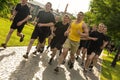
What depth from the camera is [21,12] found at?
1256 cm

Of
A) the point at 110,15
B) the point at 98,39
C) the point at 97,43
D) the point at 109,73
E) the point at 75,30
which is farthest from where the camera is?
the point at 110,15

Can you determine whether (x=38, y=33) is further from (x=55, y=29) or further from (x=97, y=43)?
(x=97, y=43)

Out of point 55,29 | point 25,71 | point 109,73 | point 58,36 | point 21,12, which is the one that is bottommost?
point 109,73

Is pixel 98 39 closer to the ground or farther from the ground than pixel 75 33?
closer to the ground

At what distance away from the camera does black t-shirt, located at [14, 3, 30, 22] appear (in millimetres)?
12531

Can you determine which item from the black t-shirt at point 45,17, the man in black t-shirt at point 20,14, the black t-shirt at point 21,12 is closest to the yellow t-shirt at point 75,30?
the black t-shirt at point 45,17

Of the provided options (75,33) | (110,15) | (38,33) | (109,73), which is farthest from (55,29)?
(110,15)

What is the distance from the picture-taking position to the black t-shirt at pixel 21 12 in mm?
12531

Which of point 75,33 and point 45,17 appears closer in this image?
point 75,33

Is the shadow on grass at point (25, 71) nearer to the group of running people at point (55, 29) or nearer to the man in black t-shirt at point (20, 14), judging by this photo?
the group of running people at point (55, 29)

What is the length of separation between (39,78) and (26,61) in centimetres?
212

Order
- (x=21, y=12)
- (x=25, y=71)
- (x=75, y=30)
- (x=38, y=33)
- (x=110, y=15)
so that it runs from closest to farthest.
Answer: (x=25, y=71), (x=75, y=30), (x=21, y=12), (x=38, y=33), (x=110, y=15)

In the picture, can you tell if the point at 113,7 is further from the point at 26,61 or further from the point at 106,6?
the point at 26,61

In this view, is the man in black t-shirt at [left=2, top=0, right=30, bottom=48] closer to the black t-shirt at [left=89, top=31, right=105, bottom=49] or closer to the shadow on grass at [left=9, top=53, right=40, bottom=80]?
the shadow on grass at [left=9, top=53, right=40, bottom=80]
